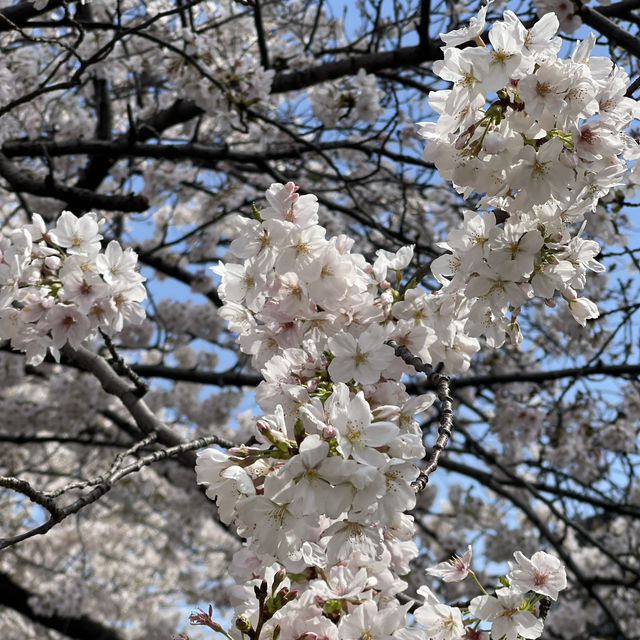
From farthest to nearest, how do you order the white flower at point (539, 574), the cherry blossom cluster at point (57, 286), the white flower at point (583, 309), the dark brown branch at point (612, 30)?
the dark brown branch at point (612, 30), the cherry blossom cluster at point (57, 286), the white flower at point (583, 309), the white flower at point (539, 574)

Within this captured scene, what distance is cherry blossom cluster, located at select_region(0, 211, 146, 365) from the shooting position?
1859mm

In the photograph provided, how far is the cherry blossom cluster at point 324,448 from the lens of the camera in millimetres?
1144

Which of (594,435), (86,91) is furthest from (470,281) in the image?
(86,91)

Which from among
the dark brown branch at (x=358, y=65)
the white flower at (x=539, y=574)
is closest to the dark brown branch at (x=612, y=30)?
the dark brown branch at (x=358, y=65)

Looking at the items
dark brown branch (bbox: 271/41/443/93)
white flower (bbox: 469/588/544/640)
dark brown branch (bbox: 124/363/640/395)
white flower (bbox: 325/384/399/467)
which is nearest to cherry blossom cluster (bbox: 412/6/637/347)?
white flower (bbox: 325/384/399/467)

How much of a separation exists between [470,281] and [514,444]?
14.0 feet

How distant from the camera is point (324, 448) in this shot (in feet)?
3.59

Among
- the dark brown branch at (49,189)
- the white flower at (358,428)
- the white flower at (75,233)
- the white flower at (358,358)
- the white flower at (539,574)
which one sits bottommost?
the white flower at (358,428)

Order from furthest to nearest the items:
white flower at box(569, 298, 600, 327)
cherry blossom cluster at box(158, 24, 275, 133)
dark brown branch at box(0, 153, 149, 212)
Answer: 1. cherry blossom cluster at box(158, 24, 275, 133)
2. dark brown branch at box(0, 153, 149, 212)
3. white flower at box(569, 298, 600, 327)

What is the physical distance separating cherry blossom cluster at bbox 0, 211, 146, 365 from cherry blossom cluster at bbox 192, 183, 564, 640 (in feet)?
1.34

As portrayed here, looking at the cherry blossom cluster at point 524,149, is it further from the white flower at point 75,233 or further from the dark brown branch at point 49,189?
the dark brown branch at point 49,189

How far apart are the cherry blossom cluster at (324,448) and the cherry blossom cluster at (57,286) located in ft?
1.34

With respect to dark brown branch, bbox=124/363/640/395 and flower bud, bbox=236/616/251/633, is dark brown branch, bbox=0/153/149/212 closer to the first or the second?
dark brown branch, bbox=124/363/640/395

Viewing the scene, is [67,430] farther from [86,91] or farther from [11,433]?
[86,91]
